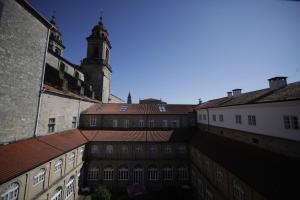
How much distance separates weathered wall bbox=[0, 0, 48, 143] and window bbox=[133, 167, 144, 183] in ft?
51.6

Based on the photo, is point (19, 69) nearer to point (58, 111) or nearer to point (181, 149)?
point (58, 111)

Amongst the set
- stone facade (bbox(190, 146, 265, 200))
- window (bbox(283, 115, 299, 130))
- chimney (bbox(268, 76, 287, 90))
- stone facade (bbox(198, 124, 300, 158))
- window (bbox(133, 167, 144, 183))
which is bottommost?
window (bbox(133, 167, 144, 183))

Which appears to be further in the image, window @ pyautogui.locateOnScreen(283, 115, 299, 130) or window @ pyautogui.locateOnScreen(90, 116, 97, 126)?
window @ pyautogui.locateOnScreen(90, 116, 97, 126)

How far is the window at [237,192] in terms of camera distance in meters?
11.9

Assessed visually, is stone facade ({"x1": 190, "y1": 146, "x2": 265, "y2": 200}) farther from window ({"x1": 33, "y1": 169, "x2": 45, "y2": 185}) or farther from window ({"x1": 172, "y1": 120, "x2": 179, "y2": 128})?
window ({"x1": 33, "y1": 169, "x2": 45, "y2": 185})

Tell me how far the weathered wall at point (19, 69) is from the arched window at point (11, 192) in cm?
418

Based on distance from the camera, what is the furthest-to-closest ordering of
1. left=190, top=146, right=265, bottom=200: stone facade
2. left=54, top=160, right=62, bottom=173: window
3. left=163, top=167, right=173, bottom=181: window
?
left=163, top=167, right=173, bottom=181: window → left=54, top=160, right=62, bottom=173: window → left=190, top=146, right=265, bottom=200: stone facade

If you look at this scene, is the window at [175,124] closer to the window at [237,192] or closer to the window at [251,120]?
the window at [251,120]

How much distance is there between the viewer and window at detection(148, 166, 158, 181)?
25453 mm

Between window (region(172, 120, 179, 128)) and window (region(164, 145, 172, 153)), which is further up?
window (region(172, 120, 179, 128))

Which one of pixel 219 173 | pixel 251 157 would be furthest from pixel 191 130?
pixel 251 157

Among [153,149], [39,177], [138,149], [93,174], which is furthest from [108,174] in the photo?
[39,177]

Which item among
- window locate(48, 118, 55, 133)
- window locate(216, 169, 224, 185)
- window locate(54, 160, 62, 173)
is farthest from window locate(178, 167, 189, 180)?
window locate(48, 118, 55, 133)

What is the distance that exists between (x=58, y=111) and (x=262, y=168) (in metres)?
23.1
